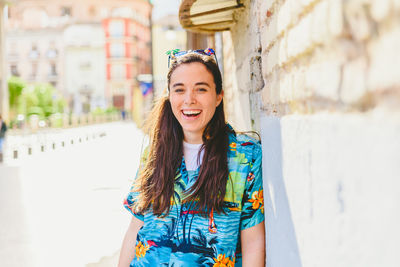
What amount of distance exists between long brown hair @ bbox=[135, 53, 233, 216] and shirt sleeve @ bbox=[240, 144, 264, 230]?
13 cm

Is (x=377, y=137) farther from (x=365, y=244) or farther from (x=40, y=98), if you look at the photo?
(x=40, y=98)

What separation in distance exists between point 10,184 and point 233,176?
8679 mm

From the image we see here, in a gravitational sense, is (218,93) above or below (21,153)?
above

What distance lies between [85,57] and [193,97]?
209ft

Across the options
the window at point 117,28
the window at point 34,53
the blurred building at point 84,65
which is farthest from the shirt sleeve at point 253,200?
the window at point 34,53

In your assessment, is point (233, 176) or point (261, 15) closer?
point (233, 176)

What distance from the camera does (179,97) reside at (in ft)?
8.19

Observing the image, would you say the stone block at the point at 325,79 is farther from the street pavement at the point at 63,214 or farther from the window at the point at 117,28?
the window at the point at 117,28

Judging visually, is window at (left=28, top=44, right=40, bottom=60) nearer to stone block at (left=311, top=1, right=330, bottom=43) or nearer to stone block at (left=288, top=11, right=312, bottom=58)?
stone block at (left=288, top=11, right=312, bottom=58)

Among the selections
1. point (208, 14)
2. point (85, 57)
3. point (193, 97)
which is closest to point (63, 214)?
point (208, 14)

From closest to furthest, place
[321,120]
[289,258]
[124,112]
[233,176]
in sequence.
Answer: [321,120], [289,258], [233,176], [124,112]

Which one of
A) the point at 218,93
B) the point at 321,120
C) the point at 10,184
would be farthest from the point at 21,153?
the point at 321,120

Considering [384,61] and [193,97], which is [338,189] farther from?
[193,97]

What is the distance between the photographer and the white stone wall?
0.93m
